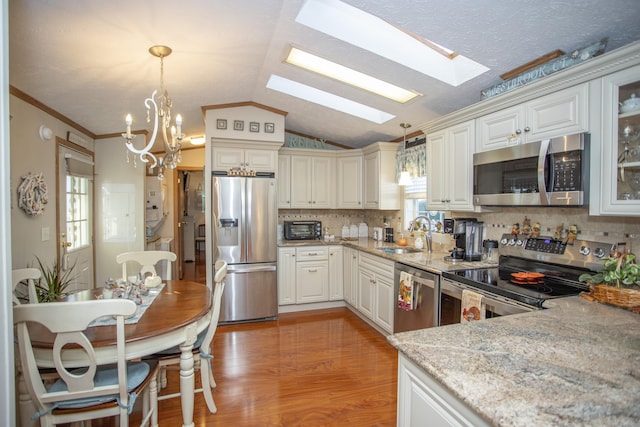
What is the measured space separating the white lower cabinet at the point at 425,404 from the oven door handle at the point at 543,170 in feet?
4.81

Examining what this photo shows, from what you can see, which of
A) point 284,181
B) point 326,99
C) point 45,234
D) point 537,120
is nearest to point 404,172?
point 326,99

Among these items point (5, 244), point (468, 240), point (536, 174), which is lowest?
point (468, 240)

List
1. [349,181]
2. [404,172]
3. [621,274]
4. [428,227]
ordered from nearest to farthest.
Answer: [621,274]
[404,172]
[428,227]
[349,181]

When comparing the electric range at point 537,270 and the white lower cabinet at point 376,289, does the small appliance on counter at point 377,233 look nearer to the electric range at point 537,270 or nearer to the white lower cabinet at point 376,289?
the white lower cabinet at point 376,289

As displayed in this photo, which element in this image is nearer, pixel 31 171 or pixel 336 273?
pixel 31 171

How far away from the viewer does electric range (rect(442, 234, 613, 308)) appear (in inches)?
74.9

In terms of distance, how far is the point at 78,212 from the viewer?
3725 millimetres

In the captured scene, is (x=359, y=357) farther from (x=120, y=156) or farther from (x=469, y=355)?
(x=120, y=156)

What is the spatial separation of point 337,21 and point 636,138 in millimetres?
1848

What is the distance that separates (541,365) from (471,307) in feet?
3.81

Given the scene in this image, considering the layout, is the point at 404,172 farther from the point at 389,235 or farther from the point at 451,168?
the point at 389,235

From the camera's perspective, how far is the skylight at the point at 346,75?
280 cm

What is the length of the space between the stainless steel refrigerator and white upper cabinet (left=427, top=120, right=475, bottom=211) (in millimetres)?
1821

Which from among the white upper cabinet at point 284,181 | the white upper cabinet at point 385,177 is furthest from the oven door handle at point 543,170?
the white upper cabinet at point 284,181
